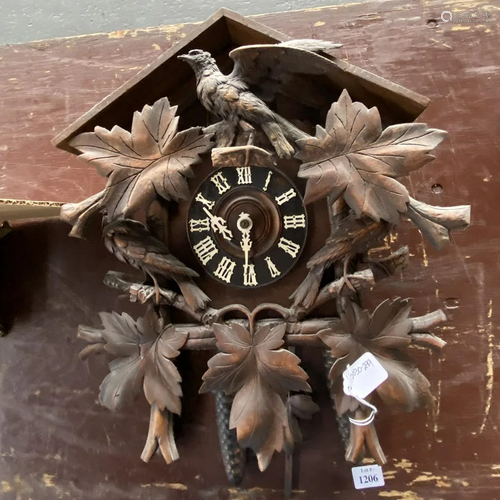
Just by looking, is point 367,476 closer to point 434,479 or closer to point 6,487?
point 434,479

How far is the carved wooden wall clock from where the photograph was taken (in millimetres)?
784

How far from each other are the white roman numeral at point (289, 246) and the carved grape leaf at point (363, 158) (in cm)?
14

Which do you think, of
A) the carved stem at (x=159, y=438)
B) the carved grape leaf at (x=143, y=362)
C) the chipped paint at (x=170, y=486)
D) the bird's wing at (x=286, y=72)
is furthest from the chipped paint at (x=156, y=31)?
the chipped paint at (x=170, y=486)

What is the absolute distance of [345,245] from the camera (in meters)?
0.81

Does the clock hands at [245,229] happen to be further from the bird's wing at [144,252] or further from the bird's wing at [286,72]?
Result: the bird's wing at [286,72]

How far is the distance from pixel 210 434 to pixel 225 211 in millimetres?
459

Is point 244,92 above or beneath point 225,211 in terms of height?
above

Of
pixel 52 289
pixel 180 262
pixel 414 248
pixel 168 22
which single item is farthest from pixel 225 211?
pixel 168 22

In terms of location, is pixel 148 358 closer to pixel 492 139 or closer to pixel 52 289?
pixel 52 289

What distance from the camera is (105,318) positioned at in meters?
0.94

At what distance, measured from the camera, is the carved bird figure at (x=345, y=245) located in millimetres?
811

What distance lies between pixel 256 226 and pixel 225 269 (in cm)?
8

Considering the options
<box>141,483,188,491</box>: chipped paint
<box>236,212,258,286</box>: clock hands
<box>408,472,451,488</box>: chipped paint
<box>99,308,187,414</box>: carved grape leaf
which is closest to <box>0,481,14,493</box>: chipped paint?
<box>141,483,188,491</box>: chipped paint

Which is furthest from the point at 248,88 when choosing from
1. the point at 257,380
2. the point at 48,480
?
the point at 48,480
